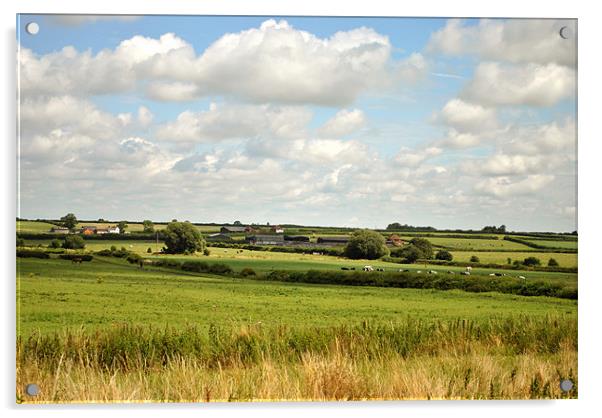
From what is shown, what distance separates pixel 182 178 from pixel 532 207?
3.92 m

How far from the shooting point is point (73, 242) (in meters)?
8.42

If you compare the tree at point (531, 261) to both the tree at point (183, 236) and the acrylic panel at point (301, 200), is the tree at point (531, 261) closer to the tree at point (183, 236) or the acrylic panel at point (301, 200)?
the acrylic panel at point (301, 200)

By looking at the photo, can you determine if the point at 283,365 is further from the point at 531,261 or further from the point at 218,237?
the point at 531,261

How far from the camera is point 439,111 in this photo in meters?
8.59

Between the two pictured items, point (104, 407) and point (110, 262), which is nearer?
point (104, 407)

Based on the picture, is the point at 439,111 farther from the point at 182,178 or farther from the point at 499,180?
the point at 182,178

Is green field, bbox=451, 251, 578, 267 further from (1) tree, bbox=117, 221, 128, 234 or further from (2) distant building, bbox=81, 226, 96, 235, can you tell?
(2) distant building, bbox=81, 226, 96, 235

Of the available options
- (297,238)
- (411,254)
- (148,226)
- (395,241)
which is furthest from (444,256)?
(148,226)

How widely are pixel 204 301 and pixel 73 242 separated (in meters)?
1.58

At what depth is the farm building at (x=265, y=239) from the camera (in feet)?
28.4

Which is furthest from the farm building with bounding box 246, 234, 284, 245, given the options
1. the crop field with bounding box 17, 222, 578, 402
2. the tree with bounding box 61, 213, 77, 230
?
the tree with bounding box 61, 213, 77, 230

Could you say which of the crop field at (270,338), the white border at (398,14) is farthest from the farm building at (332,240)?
the white border at (398,14)

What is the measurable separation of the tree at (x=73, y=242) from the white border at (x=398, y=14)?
0.61m
